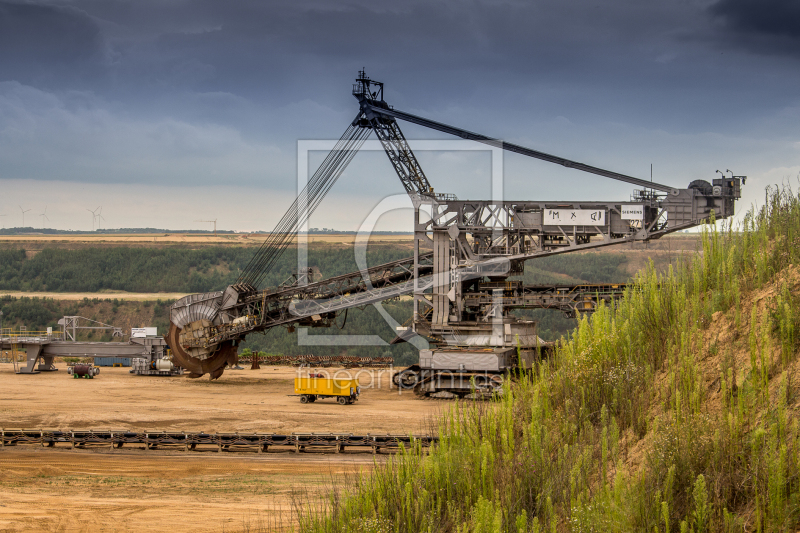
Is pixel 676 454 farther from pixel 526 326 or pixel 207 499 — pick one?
pixel 526 326

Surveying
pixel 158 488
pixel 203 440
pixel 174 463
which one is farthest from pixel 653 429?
pixel 203 440

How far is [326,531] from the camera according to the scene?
9469 mm

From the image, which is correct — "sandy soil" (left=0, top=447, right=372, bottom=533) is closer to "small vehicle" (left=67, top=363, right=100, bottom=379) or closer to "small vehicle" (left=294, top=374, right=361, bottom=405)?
"small vehicle" (left=294, top=374, right=361, bottom=405)

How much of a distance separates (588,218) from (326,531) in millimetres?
25916

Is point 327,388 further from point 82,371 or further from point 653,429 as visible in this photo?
point 653,429

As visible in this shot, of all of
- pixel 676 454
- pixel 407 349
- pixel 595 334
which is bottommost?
pixel 407 349

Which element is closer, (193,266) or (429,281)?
(429,281)

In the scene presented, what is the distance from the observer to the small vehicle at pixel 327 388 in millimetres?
31266

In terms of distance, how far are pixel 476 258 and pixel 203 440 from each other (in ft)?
51.7

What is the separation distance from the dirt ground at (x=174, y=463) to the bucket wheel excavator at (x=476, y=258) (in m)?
3.24

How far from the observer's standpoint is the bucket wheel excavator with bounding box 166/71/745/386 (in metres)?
32.1

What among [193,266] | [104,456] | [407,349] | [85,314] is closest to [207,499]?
[104,456]

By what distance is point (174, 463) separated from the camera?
21.7m

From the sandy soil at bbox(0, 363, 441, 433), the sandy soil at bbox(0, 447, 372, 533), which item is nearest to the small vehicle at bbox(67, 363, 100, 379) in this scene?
the sandy soil at bbox(0, 363, 441, 433)
